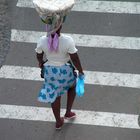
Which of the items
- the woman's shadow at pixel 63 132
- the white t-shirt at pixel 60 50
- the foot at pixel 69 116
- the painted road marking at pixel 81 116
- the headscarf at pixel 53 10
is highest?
the headscarf at pixel 53 10

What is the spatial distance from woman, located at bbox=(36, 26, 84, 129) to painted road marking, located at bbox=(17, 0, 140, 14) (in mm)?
2824

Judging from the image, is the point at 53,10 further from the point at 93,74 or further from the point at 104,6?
the point at 104,6

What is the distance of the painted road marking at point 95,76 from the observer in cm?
735

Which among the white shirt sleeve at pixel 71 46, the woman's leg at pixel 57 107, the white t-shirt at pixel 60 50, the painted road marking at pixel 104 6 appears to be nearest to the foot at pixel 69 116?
the woman's leg at pixel 57 107

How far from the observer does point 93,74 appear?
296 inches

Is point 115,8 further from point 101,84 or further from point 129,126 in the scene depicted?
point 129,126

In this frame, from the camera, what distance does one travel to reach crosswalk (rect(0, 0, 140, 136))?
6.79 meters

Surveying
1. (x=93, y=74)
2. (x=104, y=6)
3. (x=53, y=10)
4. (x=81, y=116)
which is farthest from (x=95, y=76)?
(x=53, y=10)

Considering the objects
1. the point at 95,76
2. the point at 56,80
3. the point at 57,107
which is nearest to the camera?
the point at 56,80

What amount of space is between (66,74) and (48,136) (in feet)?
3.28

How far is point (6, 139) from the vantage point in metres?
6.55

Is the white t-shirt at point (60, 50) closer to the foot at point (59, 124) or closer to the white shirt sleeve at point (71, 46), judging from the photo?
the white shirt sleeve at point (71, 46)

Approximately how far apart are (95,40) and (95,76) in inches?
36.0

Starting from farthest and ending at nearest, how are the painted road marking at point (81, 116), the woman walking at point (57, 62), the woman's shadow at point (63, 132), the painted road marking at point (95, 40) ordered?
the painted road marking at point (95, 40), the painted road marking at point (81, 116), the woman's shadow at point (63, 132), the woman walking at point (57, 62)
